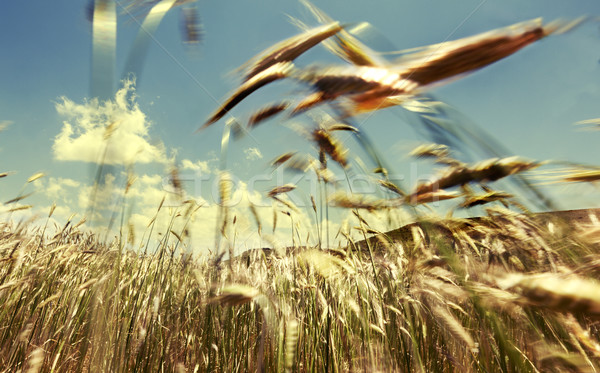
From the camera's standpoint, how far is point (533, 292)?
1.11ft

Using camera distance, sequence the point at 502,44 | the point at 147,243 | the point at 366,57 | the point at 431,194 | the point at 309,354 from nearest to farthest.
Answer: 1. the point at 502,44
2. the point at 366,57
3. the point at 431,194
4. the point at 309,354
5. the point at 147,243

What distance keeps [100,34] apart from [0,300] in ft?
7.97

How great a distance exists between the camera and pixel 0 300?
1862 millimetres

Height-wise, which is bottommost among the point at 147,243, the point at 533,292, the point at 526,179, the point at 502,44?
the point at 533,292

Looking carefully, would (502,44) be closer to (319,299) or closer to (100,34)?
(100,34)

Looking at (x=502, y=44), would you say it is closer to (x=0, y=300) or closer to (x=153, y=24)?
(x=153, y=24)

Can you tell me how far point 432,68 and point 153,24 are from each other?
1.58ft

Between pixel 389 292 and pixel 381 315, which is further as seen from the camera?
pixel 389 292

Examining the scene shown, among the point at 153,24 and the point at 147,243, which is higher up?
the point at 147,243

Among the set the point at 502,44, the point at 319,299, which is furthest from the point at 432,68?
the point at 319,299

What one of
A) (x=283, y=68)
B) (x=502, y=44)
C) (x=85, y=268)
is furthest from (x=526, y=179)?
(x=85, y=268)

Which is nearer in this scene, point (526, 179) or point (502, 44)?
point (502, 44)

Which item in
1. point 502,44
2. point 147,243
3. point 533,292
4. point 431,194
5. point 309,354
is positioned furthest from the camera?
point 147,243

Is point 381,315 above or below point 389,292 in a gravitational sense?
below
